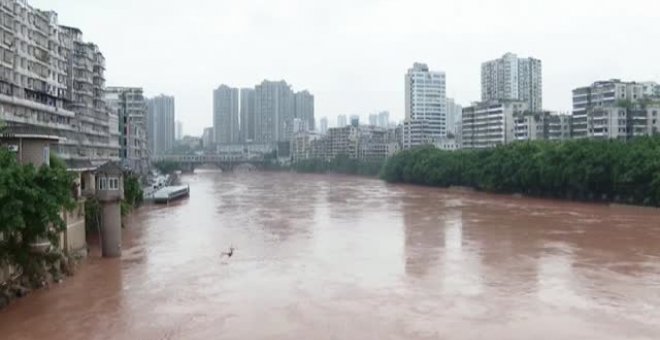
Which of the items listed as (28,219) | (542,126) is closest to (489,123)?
(542,126)

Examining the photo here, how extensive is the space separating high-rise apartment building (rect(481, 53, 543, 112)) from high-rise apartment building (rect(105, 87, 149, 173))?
34573 mm

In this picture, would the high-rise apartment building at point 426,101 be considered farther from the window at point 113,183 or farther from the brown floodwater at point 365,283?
the window at point 113,183

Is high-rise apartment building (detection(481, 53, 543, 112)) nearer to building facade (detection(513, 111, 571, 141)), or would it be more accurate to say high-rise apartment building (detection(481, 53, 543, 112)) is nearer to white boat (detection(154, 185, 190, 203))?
building facade (detection(513, 111, 571, 141))

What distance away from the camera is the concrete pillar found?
1645cm

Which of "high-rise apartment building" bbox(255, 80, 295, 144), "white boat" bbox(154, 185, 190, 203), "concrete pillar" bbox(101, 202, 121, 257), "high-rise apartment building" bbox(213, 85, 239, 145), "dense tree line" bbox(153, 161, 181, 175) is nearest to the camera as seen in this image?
"concrete pillar" bbox(101, 202, 121, 257)

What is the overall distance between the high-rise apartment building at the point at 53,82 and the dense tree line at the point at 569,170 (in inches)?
774

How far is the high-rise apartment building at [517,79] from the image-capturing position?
74.6 meters

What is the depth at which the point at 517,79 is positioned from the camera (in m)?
75.1

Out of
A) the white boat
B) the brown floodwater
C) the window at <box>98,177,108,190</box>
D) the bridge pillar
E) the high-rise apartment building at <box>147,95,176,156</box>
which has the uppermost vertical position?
the high-rise apartment building at <box>147,95,176,156</box>

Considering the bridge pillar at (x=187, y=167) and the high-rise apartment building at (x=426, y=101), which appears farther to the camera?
the bridge pillar at (x=187, y=167)

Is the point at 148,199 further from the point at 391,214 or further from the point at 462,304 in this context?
the point at 462,304

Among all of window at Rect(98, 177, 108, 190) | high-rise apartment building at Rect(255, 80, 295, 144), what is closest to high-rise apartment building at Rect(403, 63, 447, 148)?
high-rise apartment building at Rect(255, 80, 295, 144)

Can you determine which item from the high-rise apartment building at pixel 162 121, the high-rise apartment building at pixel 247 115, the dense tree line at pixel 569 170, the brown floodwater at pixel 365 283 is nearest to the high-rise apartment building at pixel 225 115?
the high-rise apartment building at pixel 247 115

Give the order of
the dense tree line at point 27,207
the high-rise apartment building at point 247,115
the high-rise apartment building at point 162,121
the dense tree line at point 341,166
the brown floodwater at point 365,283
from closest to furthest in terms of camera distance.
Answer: the dense tree line at point 27,207, the brown floodwater at point 365,283, the dense tree line at point 341,166, the high-rise apartment building at point 162,121, the high-rise apartment building at point 247,115
